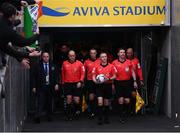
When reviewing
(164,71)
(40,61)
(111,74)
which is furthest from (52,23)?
(164,71)

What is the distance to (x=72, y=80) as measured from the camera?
16.1 metres

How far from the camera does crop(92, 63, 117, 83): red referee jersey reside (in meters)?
15.5

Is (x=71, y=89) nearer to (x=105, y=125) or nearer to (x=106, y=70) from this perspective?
(x=106, y=70)

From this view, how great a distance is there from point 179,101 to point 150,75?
2.99 metres

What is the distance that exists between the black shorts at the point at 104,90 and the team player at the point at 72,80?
59cm

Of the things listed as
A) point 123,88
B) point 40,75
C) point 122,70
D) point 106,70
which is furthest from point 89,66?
point 40,75

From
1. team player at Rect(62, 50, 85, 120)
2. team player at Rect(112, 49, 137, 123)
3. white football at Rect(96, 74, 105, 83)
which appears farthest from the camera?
team player at Rect(62, 50, 85, 120)

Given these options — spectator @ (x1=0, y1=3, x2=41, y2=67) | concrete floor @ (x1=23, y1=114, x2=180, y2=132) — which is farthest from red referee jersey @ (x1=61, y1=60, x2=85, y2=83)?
spectator @ (x1=0, y1=3, x2=41, y2=67)

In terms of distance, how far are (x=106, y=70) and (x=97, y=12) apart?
78.4 inches

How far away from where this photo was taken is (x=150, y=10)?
54.3 ft

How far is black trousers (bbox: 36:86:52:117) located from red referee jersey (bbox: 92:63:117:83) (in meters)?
1.43

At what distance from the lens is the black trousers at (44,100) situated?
15.9 m

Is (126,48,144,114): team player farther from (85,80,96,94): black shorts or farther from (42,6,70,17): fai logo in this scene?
(42,6,70,17): fai logo

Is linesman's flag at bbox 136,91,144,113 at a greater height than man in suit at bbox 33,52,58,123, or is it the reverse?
man in suit at bbox 33,52,58,123
